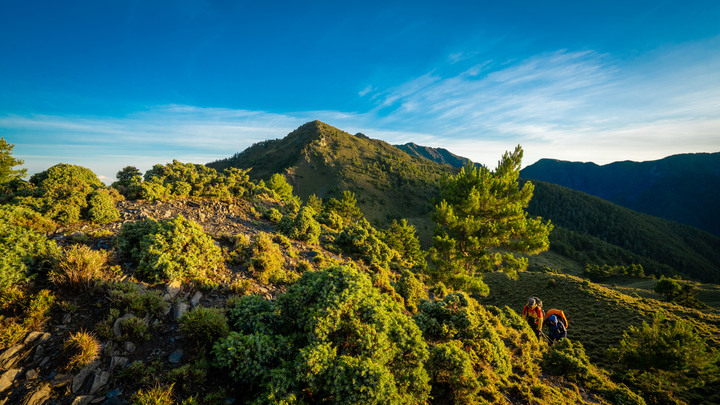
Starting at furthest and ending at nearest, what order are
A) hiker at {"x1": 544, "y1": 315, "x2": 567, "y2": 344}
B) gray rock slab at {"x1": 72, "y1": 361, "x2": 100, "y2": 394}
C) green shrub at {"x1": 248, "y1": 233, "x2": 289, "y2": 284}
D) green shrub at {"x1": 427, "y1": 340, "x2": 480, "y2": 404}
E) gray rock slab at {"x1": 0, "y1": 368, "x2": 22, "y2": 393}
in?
hiker at {"x1": 544, "y1": 315, "x2": 567, "y2": 344} → green shrub at {"x1": 248, "y1": 233, "x2": 289, "y2": 284} → green shrub at {"x1": 427, "y1": 340, "x2": 480, "y2": 404} → gray rock slab at {"x1": 72, "y1": 361, "x2": 100, "y2": 394} → gray rock slab at {"x1": 0, "y1": 368, "x2": 22, "y2": 393}

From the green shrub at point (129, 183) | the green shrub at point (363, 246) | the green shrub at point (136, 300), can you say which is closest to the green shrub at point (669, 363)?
the green shrub at point (363, 246)

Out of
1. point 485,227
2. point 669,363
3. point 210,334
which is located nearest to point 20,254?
point 210,334

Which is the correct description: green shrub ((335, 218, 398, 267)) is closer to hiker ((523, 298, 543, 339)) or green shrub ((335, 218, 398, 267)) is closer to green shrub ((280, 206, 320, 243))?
green shrub ((280, 206, 320, 243))

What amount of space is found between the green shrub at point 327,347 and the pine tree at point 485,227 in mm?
10425

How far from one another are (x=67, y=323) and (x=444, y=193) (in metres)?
17.2

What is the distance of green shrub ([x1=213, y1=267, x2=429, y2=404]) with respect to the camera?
12.6 feet

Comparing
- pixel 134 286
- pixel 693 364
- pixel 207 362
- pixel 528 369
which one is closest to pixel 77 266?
pixel 134 286

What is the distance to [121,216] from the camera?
9.16 meters

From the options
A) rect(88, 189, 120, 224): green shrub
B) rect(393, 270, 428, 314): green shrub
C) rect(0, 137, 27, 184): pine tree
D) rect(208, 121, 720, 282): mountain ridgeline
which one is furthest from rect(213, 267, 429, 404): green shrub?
rect(208, 121, 720, 282): mountain ridgeline

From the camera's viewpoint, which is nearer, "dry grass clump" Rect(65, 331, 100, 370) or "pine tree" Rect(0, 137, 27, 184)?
"dry grass clump" Rect(65, 331, 100, 370)

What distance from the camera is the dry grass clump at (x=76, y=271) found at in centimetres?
507

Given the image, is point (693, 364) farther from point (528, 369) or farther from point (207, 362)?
point (207, 362)

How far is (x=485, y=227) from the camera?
47.0 feet

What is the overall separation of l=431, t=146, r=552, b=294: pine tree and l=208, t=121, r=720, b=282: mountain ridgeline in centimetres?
6300
